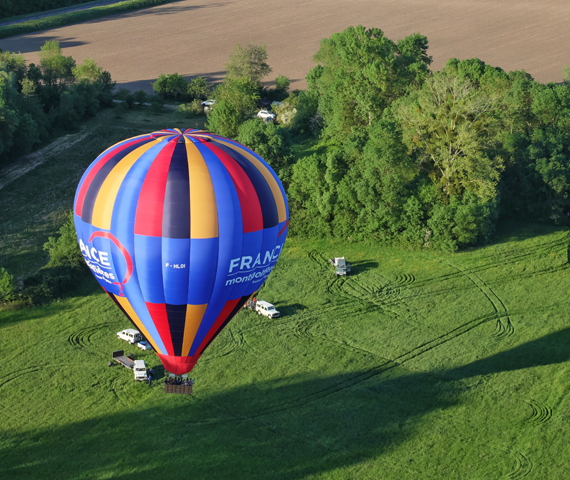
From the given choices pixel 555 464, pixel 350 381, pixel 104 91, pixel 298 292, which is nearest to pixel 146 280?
pixel 350 381

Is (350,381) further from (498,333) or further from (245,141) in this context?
(245,141)

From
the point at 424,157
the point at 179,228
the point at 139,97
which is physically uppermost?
the point at 179,228

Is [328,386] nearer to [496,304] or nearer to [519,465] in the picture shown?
[519,465]

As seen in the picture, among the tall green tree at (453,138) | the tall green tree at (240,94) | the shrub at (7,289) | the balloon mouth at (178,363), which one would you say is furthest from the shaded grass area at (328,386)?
the tall green tree at (240,94)

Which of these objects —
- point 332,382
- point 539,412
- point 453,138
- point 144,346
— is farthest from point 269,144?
point 539,412

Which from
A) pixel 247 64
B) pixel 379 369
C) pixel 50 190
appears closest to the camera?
pixel 379 369

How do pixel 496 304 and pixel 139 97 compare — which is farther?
pixel 139 97

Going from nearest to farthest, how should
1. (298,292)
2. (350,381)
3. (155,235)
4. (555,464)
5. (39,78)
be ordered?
(155,235), (555,464), (350,381), (298,292), (39,78)
